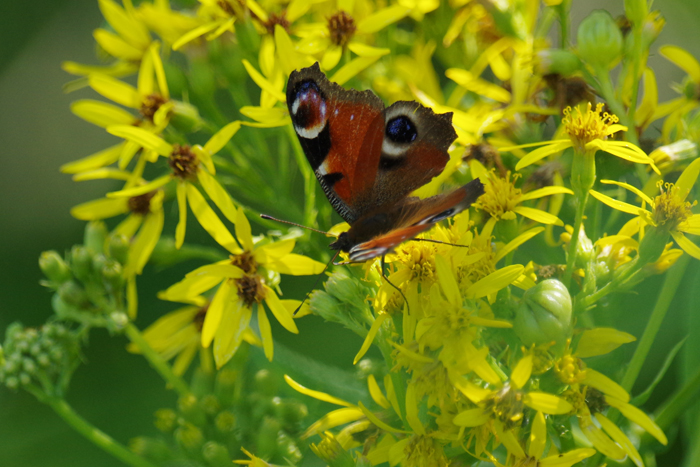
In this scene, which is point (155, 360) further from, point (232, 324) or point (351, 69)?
point (351, 69)

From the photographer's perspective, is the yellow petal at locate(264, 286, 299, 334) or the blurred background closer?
the yellow petal at locate(264, 286, 299, 334)

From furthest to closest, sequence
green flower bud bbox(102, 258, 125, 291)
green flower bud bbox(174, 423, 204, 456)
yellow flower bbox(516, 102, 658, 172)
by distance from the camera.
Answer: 1. green flower bud bbox(102, 258, 125, 291)
2. green flower bud bbox(174, 423, 204, 456)
3. yellow flower bbox(516, 102, 658, 172)

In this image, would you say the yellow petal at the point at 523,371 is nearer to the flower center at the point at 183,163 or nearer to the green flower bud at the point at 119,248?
the flower center at the point at 183,163

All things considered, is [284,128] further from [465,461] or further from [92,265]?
[465,461]

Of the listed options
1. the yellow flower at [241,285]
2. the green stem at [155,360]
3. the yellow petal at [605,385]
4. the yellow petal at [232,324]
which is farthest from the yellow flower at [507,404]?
the green stem at [155,360]

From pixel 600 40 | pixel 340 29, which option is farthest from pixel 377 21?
pixel 600 40

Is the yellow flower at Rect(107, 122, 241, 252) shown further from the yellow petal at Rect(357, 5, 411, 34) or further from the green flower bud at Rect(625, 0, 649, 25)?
the green flower bud at Rect(625, 0, 649, 25)

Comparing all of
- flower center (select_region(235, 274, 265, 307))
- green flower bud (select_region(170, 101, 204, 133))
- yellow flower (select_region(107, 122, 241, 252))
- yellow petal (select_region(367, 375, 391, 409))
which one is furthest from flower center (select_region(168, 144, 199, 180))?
yellow petal (select_region(367, 375, 391, 409))
